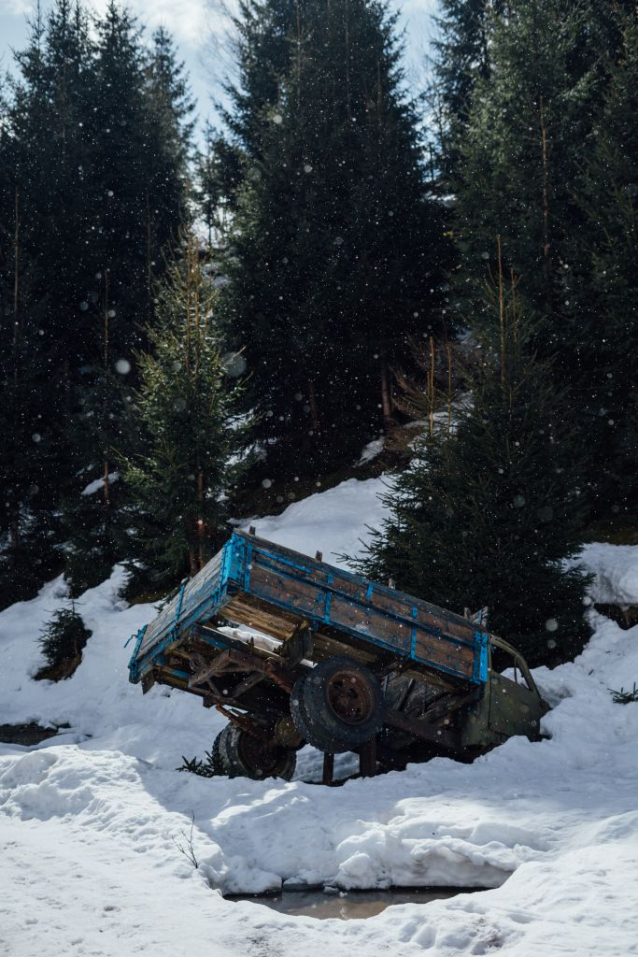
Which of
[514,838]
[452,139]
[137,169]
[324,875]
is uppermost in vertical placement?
[137,169]

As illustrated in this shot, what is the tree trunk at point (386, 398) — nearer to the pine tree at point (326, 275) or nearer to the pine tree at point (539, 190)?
the pine tree at point (326, 275)

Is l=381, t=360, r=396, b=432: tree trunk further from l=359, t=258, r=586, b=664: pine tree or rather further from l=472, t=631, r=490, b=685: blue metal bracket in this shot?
l=472, t=631, r=490, b=685: blue metal bracket

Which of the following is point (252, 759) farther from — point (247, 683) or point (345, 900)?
point (345, 900)

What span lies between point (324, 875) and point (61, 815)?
3.16 m

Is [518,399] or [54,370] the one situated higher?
[54,370]

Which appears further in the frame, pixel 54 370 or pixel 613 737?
pixel 54 370

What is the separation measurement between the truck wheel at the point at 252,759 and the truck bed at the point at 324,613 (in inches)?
76.5

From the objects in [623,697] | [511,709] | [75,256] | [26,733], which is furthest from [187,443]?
[75,256]

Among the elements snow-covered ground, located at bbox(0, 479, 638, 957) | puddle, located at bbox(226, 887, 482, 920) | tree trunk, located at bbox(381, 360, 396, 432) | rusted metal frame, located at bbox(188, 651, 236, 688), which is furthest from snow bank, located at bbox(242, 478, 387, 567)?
puddle, located at bbox(226, 887, 482, 920)

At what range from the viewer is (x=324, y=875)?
641 cm

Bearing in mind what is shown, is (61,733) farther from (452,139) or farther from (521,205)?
(452,139)

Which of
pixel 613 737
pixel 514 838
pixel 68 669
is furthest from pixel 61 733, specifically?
pixel 514 838

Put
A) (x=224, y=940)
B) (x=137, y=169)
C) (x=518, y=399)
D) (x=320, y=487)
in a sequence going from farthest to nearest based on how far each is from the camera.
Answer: (x=137, y=169) < (x=320, y=487) < (x=518, y=399) < (x=224, y=940)

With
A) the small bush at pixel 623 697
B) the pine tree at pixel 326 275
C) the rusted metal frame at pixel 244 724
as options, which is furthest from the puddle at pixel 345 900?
the pine tree at pixel 326 275
